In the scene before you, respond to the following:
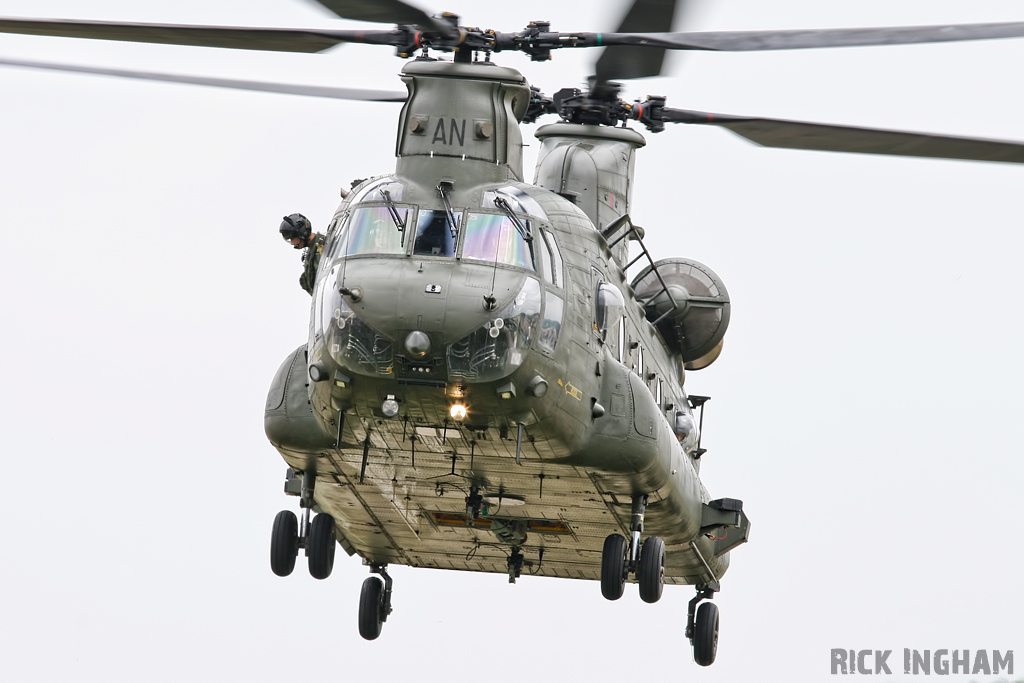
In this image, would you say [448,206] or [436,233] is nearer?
[436,233]

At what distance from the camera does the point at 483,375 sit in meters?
15.7

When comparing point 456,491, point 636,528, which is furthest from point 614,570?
point 456,491

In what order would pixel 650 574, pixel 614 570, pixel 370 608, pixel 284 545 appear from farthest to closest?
pixel 370 608
pixel 284 545
pixel 650 574
pixel 614 570

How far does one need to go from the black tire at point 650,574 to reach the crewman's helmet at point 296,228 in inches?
193

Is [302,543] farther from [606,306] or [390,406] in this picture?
[606,306]

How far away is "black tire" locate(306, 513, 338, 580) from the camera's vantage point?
63.3ft

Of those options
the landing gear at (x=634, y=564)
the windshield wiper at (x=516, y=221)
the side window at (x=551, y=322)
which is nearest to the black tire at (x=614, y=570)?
the landing gear at (x=634, y=564)

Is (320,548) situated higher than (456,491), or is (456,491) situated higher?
(456,491)

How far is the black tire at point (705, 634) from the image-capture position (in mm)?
22344

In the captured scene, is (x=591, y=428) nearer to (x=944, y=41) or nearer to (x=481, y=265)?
(x=481, y=265)

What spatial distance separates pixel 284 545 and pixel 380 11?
6361 millimetres

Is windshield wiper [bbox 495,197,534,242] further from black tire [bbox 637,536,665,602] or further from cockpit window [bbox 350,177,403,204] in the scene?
black tire [bbox 637,536,665,602]

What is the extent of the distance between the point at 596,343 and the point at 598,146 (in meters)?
6.22

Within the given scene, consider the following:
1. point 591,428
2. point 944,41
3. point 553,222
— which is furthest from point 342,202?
point 944,41
